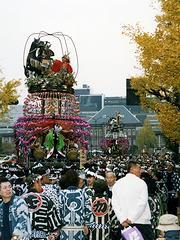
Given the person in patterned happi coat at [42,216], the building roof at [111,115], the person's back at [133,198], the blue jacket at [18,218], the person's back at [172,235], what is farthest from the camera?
the building roof at [111,115]

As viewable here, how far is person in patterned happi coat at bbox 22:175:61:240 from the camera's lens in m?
7.55

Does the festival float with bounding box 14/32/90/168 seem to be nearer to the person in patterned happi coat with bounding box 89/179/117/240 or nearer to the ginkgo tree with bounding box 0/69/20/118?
the ginkgo tree with bounding box 0/69/20/118

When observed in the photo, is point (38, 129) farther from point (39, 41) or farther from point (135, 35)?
point (135, 35)

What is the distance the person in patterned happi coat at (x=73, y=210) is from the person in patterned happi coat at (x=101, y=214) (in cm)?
9

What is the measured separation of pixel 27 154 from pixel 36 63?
6.51m

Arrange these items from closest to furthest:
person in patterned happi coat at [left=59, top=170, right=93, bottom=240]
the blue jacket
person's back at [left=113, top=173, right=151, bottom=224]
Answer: the blue jacket < person's back at [left=113, top=173, right=151, bottom=224] < person in patterned happi coat at [left=59, top=170, right=93, bottom=240]

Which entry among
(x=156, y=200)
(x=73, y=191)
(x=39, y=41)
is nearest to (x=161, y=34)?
(x=156, y=200)

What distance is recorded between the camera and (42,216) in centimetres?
761

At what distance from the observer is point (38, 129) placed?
31.8 metres

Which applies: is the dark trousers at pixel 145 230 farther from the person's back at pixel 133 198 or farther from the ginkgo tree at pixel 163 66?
the ginkgo tree at pixel 163 66

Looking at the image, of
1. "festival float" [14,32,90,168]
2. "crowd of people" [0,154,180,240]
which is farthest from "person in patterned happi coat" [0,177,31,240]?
"festival float" [14,32,90,168]

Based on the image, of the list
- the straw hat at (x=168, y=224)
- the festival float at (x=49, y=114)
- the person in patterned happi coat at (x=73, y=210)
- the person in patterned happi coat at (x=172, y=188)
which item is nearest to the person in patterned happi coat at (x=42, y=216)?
the person in patterned happi coat at (x=73, y=210)

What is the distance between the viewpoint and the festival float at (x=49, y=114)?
103 feet

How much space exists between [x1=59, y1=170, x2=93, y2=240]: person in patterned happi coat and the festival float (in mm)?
20628
